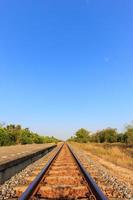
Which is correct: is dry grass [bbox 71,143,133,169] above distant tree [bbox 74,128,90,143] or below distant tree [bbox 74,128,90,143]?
below

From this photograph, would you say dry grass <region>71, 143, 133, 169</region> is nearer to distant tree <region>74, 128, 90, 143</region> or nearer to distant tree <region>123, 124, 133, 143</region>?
distant tree <region>123, 124, 133, 143</region>

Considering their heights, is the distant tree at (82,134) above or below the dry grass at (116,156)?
above

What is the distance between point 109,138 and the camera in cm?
14738

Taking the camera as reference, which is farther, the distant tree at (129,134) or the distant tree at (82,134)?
the distant tree at (82,134)

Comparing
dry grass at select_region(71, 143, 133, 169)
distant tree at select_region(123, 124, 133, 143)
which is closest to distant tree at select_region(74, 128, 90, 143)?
distant tree at select_region(123, 124, 133, 143)

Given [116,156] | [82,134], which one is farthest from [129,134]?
[116,156]

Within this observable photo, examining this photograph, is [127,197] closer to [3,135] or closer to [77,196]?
[77,196]

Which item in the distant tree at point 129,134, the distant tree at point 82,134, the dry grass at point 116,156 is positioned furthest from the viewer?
the distant tree at point 82,134

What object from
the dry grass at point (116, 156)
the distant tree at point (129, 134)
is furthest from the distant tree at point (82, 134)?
the dry grass at point (116, 156)

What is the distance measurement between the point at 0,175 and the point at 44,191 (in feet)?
9.11

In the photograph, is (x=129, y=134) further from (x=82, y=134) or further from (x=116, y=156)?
(x=116, y=156)

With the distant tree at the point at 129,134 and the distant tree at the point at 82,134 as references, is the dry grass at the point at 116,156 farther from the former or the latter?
the distant tree at the point at 82,134

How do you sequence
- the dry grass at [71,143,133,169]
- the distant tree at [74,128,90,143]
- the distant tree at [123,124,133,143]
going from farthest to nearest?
the distant tree at [74,128,90,143] < the distant tree at [123,124,133,143] < the dry grass at [71,143,133,169]

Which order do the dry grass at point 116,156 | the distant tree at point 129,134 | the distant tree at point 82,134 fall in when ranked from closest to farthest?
1. the dry grass at point 116,156
2. the distant tree at point 129,134
3. the distant tree at point 82,134
